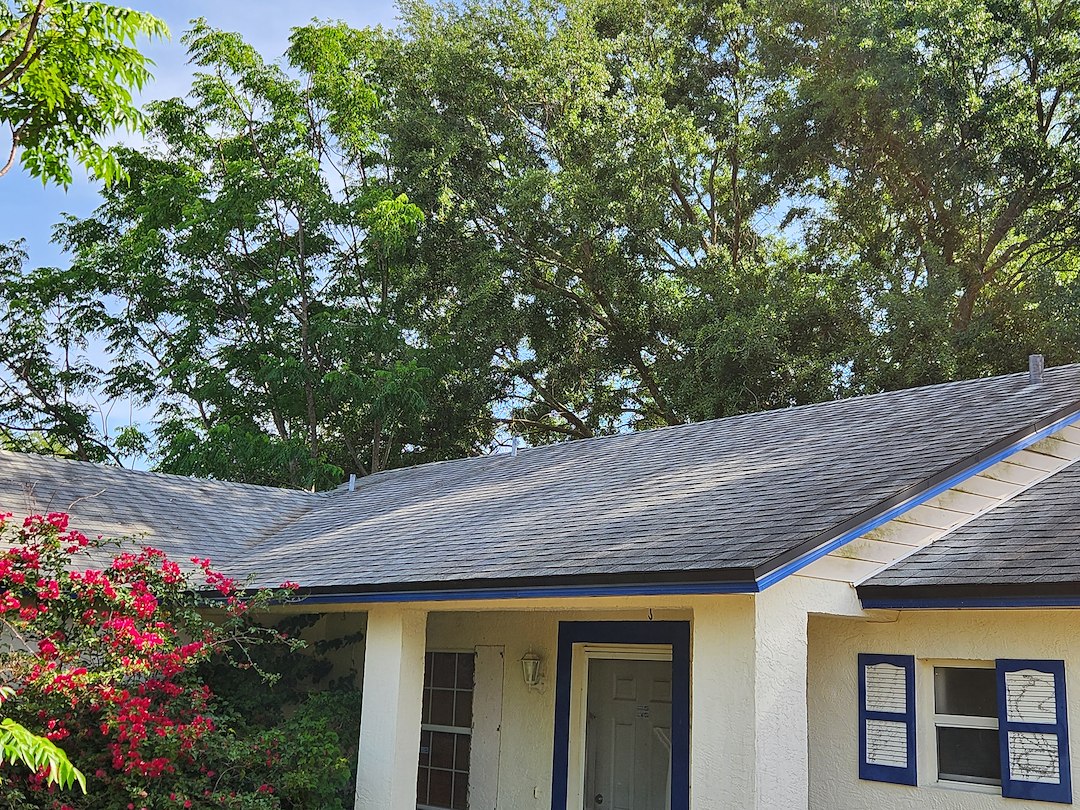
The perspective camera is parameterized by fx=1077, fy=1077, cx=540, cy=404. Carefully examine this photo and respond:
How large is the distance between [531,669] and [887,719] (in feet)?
13.1

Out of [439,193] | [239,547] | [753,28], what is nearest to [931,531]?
[239,547]

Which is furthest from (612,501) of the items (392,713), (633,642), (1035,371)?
(1035,371)

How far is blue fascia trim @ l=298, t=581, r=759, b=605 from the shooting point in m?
6.78

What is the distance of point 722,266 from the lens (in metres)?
23.4

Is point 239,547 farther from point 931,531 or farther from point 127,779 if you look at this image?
point 931,531

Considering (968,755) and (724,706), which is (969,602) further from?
(724,706)

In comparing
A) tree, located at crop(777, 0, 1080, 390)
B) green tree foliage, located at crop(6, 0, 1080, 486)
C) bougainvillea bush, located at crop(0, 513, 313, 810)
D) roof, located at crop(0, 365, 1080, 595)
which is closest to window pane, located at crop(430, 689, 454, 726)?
roof, located at crop(0, 365, 1080, 595)

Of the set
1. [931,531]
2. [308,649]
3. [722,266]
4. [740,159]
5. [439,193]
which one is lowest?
[308,649]

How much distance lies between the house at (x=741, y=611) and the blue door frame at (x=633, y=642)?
0.08 feet

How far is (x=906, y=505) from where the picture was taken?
792 centimetres

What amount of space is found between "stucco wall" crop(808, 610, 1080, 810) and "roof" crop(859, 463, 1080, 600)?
366 mm

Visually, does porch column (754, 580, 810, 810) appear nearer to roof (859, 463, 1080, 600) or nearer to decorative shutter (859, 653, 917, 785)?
roof (859, 463, 1080, 600)

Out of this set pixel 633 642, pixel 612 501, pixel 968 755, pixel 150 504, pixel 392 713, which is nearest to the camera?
pixel 968 755

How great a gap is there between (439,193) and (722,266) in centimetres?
679
